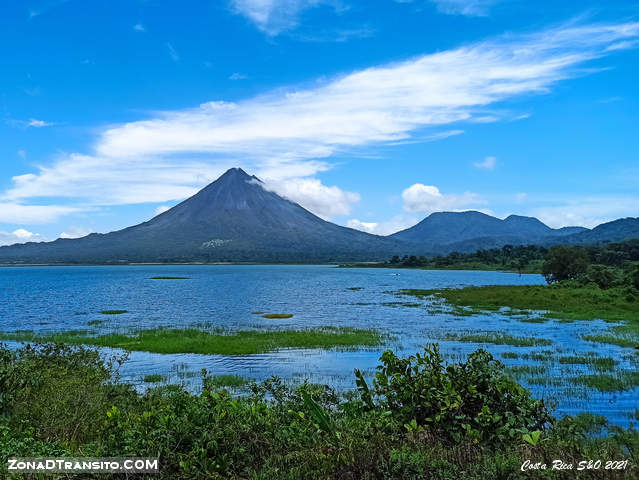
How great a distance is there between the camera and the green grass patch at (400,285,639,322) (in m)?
44.8

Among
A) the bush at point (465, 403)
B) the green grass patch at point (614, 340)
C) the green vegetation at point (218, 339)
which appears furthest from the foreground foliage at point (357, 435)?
the green grass patch at point (614, 340)

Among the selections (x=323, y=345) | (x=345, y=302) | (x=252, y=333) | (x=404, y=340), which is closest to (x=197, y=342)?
(x=252, y=333)

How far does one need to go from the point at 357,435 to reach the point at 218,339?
28.1m

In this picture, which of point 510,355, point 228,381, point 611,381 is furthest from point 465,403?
point 510,355

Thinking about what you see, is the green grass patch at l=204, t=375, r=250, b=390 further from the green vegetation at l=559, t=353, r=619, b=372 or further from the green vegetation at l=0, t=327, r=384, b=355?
the green vegetation at l=559, t=353, r=619, b=372

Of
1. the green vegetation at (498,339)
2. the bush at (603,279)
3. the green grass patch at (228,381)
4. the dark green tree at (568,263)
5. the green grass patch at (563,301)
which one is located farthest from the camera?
the dark green tree at (568,263)

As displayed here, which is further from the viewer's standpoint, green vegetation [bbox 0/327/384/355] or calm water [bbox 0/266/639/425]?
green vegetation [bbox 0/327/384/355]

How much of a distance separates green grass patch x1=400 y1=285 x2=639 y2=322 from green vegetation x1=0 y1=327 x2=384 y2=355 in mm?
22819

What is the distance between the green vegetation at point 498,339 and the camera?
31.4 metres

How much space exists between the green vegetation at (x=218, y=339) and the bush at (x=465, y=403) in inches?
876

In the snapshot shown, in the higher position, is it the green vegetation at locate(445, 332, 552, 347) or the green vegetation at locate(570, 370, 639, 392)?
the green vegetation at locate(570, 370, 639, 392)

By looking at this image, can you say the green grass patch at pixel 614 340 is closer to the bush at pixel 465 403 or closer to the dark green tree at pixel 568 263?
the bush at pixel 465 403

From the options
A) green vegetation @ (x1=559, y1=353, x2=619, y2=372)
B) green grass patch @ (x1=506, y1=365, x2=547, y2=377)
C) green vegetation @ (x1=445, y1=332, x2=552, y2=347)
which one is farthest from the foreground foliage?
green vegetation @ (x1=445, y1=332, x2=552, y2=347)

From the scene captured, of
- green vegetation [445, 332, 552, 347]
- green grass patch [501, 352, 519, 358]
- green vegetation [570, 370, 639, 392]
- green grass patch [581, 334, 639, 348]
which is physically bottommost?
green vegetation [445, 332, 552, 347]
